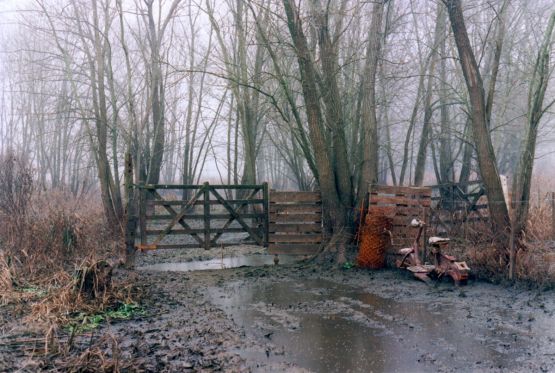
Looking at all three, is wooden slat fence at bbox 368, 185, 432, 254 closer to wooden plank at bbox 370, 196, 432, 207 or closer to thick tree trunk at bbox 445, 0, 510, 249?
wooden plank at bbox 370, 196, 432, 207

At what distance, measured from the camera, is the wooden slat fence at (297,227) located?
12.2 meters

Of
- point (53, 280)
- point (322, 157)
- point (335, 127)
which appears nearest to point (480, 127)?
point (335, 127)

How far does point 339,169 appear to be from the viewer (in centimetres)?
1229

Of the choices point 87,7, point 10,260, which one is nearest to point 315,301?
point 10,260

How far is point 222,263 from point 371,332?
622 centimetres

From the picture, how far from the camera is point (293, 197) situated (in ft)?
39.7

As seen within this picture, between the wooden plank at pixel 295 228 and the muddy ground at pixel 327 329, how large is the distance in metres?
2.25

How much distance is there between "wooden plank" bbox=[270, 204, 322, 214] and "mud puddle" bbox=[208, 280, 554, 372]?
11.2 ft

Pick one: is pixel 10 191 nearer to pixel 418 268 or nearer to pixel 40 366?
pixel 40 366

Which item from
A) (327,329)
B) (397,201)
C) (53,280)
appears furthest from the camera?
(397,201)

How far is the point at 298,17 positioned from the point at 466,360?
842cm

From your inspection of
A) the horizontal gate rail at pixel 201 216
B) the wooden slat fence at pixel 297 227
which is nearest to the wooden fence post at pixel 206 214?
the horizontal gate rail at pixel 201 216

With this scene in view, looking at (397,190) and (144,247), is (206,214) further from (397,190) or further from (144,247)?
(397,190)

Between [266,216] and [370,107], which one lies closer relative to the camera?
[266,216]
